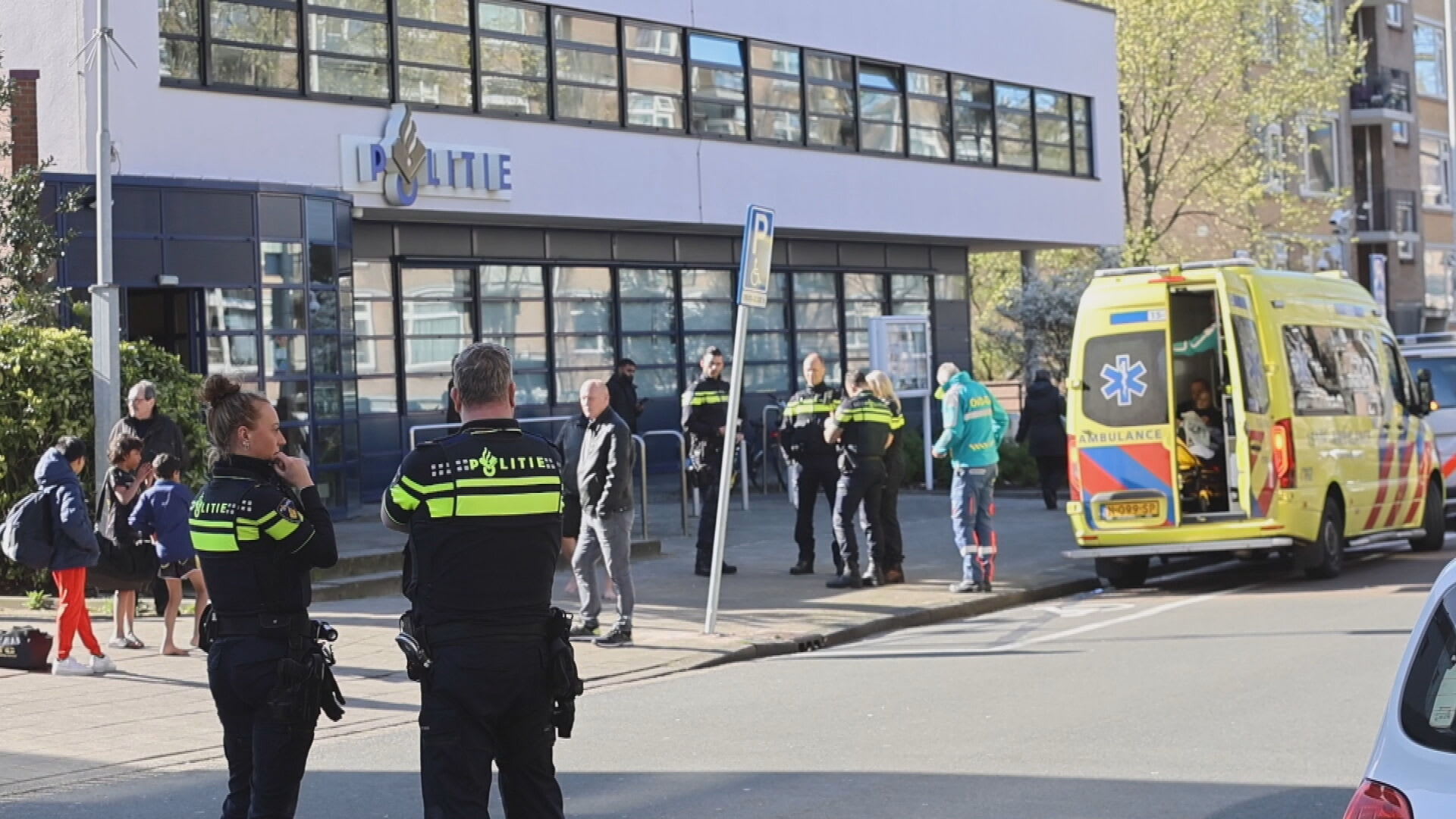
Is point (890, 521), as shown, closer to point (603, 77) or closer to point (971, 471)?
point (971, 471)

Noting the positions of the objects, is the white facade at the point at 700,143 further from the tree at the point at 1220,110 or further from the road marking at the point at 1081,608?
Result: the road marking at the point at 1081,608

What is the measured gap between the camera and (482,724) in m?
5.61

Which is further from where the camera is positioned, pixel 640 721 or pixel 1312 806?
pixel 640 721

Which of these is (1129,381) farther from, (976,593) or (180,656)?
(180,656)

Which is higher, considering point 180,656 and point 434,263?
point 434,263

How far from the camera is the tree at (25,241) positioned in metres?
17.1

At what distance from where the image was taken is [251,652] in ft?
19.8

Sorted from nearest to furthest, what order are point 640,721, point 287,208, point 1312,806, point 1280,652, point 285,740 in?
point 285,740
point 1312,806
point 640,721
point 1280,652
point 287,208

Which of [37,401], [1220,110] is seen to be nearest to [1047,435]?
[37,401]

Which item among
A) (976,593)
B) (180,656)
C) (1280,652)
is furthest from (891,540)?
(180,656)

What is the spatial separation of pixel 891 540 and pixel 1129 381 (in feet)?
7.82

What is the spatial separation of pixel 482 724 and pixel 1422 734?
8.75 feet

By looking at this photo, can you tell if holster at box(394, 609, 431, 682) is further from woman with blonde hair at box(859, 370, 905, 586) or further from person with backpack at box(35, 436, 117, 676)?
woman with blonde hair at box(859, 370, 905, 586)

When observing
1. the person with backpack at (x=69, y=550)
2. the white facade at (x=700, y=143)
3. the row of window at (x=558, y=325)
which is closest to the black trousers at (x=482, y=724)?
the person with backpack at (x=69, y=550)
